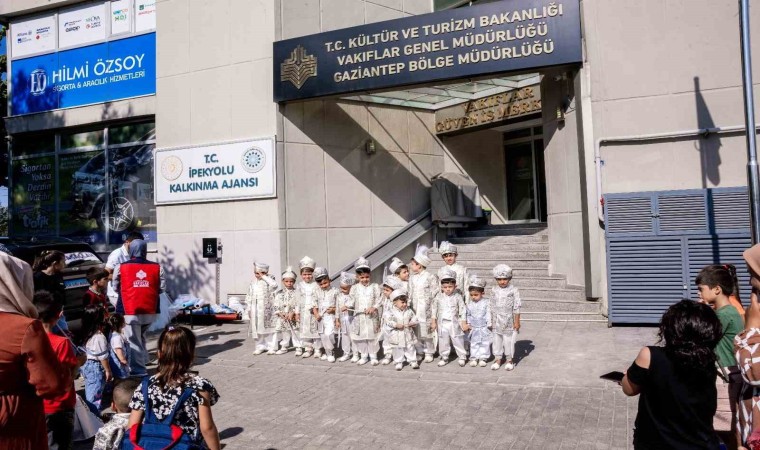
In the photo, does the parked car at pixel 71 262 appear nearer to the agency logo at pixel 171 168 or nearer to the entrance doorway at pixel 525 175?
the agency logo at pixel 171 168

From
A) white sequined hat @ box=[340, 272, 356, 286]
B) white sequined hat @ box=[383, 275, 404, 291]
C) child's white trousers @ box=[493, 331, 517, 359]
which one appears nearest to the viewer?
child's white trousers @ box=[493, 331, 517, 359]

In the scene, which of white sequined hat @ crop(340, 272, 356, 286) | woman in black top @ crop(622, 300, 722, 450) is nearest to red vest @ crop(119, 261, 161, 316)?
white sequined hat @ crop(340, 272, 356, 286)

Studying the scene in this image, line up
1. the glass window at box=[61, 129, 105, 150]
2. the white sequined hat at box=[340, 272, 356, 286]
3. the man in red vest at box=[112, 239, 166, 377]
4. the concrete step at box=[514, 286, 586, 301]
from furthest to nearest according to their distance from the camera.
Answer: the glass window at box=[61, 129, 105, 150], the concrete step at box=[514, 286, 586, 301], the white sequined hat at box=[340, 272, 356, 286], the man in red vest at box=[112, 239, 166, 377]

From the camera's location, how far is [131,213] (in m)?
14.4

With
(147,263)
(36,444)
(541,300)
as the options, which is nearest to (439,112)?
(541,300)

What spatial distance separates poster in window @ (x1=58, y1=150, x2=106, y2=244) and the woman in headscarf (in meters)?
13.3

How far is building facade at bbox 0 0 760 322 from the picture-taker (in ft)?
31.3

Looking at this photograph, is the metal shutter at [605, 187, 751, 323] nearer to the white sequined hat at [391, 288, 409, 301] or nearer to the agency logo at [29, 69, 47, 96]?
the white sequined hat at [391, 288, 409, 301]

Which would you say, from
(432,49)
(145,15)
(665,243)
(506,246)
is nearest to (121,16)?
(145,15)

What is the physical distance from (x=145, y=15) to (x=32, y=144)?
502 cm

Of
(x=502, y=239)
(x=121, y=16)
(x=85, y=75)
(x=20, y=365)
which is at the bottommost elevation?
(x=20, y=365)

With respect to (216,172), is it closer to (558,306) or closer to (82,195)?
(82,195)

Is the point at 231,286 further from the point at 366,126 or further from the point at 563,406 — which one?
the point at 563,406

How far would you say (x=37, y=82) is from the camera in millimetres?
15859
